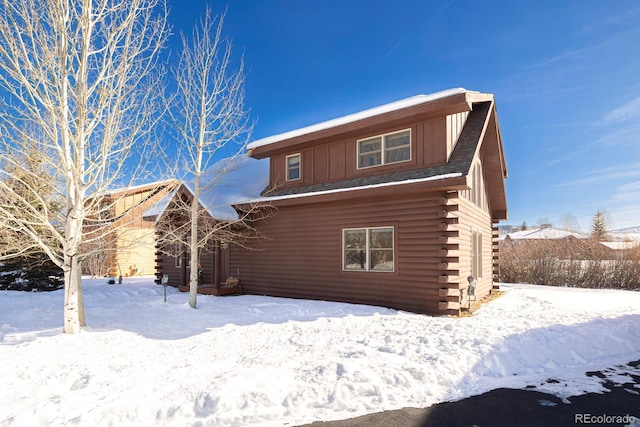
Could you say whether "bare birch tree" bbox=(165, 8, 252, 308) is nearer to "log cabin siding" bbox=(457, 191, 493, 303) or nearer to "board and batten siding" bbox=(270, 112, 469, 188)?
"board and batten siding" bbox=(270, 112, 469, 188)

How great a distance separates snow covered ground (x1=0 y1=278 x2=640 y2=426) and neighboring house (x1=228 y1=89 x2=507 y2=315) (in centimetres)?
117

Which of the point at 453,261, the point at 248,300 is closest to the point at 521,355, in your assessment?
the point at 453,261

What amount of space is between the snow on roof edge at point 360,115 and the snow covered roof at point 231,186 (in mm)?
1301

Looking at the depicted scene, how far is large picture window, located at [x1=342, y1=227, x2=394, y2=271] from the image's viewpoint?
949cm

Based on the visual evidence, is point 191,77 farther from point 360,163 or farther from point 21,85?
point 360,163

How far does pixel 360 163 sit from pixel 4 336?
9.36 meters

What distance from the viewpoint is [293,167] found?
12633mm

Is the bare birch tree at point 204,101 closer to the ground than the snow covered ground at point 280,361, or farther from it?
farther from it

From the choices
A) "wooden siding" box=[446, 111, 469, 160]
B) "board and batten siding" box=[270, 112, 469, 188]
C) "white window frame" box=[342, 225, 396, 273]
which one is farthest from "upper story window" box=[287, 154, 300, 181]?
"wooden siding" box=[446, 111, 469, 160]

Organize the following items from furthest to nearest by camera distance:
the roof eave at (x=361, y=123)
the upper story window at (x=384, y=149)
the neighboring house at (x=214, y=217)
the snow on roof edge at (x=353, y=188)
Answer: the neighboring house at (x=214, y=217), the upper story window at (x=384, y=149), the roof eave at (x=361, y=123), the snow on roof edge at (x=353, y=188)

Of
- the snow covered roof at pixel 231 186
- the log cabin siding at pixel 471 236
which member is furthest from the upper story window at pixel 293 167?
the log cabin siding at pixel 471 236

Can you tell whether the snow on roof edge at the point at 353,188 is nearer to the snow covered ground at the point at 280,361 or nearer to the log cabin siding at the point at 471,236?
the log cabin siding at the point at 471,236

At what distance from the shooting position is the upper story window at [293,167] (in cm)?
1251

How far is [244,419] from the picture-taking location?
11.8 ft
